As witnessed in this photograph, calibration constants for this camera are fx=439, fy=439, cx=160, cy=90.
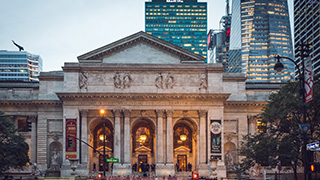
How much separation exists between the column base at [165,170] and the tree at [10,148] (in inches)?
739

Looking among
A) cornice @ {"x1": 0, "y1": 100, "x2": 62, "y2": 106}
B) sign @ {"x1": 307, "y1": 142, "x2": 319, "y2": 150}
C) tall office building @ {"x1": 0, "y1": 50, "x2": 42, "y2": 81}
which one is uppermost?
tall office building @ {"x1": 0, "y1": 50, "x2": 42, "y2": 81}

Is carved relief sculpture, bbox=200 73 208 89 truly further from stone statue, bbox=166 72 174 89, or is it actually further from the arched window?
the arched window

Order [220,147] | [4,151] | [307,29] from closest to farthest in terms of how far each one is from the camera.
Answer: [4,151] → [220,147] → [307,29]

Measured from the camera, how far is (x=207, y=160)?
6550cm

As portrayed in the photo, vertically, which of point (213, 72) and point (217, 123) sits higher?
point (213, 72)

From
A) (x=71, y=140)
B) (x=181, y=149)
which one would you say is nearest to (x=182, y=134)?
(x=181, y=149)

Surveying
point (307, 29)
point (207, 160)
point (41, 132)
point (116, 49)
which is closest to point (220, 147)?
point (207, 160)

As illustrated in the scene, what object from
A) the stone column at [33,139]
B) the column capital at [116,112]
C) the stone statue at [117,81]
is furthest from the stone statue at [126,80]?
the stone column at [33,139]

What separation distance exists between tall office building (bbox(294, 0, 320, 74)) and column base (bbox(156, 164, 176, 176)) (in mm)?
72542

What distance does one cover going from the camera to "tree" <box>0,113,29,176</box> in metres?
53.5

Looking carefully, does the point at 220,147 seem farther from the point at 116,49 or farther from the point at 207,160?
the point at 116,49

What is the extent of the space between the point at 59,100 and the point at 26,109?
6.34 metres

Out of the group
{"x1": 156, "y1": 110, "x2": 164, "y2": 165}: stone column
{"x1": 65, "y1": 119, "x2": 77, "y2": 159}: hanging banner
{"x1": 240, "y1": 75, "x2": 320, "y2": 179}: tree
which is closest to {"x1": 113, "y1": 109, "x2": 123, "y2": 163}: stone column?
{"x1": 156, "y1": 110, "x2": 164, "y2": 165}: stone column

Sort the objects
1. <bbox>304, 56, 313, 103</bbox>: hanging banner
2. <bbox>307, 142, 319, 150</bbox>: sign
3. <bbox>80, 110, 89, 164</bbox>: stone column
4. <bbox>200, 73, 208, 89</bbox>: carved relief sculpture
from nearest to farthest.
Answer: <bbox>307, 142, 319, 150</bbox>: sign → <bbox>304, 56, 313, 103</bbox>: hanging banner → <bbox>80, 110, 89, 164</bbox>: stone column → <bbox>200, 73, 208, 89</bbox>: carved relief sculpture
